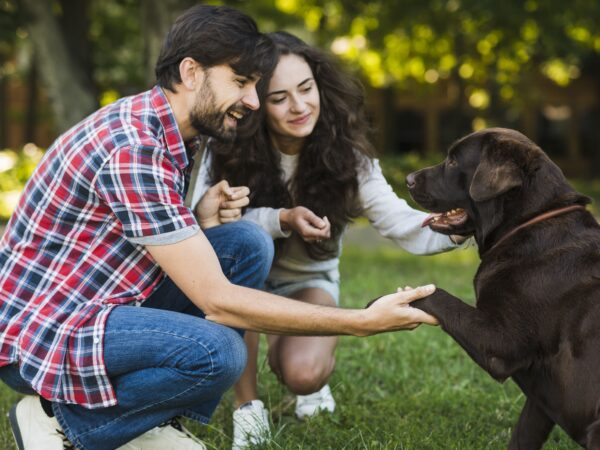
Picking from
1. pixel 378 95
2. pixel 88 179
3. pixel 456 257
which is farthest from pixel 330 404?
pixel 378 95

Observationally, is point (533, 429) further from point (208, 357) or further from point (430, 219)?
point (208, 357)

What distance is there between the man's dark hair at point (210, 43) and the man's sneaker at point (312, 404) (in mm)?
1574

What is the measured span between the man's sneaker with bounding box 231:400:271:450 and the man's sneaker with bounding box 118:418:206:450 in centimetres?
18

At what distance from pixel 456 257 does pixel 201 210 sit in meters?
7.79

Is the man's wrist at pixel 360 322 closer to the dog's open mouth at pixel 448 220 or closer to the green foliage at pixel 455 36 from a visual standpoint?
the dog's open mouth at pixel 448 220

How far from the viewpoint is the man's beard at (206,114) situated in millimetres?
3121

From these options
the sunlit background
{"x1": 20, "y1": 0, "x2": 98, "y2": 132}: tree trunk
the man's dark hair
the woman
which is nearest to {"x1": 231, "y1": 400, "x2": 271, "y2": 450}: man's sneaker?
the woman

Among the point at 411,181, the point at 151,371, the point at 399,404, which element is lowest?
the point at 399,404

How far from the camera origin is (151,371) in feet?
9.78

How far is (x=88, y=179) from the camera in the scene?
115 inches

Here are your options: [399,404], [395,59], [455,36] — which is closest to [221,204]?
[399,404]

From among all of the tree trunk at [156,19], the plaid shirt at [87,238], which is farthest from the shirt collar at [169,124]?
the tree trunk at [156,19]

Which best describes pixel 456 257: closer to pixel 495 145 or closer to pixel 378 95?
pixel 495 145

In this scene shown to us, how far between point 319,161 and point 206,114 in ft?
3.31
